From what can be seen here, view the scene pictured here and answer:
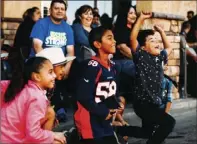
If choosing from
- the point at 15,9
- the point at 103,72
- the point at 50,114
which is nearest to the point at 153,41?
the point at 103,72

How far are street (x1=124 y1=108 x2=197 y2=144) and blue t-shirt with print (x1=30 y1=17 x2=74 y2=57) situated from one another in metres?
1.55

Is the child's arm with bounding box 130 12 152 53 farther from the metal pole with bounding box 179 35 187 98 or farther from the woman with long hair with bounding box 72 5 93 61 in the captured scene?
the metal pole with bounding box 179 35 187 98

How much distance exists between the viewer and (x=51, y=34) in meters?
6.76

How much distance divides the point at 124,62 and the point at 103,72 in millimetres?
2856

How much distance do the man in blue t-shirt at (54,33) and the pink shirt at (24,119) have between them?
8.39ft

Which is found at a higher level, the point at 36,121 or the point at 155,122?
the point at 36,121

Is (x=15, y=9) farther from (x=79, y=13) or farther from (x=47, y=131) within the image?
(x=47, y=131)

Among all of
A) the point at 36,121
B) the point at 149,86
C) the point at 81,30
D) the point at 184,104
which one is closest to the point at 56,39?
the point at 81,30

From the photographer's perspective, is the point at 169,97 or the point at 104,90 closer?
the point at 104,90

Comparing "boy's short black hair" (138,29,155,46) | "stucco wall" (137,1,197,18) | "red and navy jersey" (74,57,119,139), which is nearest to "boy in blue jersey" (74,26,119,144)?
"red and navy jersey" (74,57,119,139)

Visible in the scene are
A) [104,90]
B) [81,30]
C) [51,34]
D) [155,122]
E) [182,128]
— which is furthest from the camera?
[182,128]

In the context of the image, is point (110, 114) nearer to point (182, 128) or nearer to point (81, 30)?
point (81, 30)

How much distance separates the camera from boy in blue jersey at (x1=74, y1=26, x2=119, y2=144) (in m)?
4.80

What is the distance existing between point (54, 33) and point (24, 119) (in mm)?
2926
